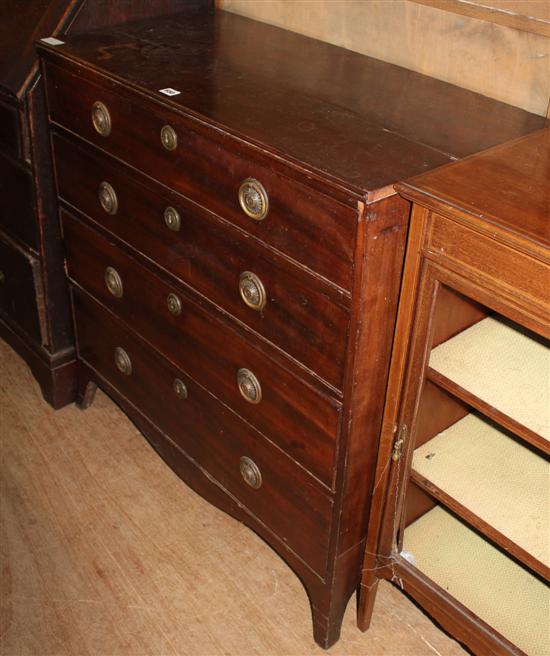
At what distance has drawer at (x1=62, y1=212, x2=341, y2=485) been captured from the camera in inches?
68.2

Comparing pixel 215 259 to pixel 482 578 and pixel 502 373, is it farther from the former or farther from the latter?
pixel 482 578

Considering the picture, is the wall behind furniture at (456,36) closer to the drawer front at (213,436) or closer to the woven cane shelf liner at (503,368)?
the woven cane shelf liner at (503,368)

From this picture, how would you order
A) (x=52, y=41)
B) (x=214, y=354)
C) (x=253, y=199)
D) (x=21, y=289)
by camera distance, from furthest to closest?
1. (x=21, y=289)
2. (x=52, y=41)
3. (x=214, y=354)
4. (x=253, y=199)

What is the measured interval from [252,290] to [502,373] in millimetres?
523

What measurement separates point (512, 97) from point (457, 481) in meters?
0.82

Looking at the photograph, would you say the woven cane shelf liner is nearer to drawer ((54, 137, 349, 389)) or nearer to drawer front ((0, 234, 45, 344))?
drawer ((54, 137, 349, 389))

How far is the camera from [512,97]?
1.78 meters

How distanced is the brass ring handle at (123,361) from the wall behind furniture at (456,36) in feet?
3.26

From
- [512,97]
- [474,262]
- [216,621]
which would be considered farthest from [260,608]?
[512,97]

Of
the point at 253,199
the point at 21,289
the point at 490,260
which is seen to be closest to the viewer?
the point at 490,260

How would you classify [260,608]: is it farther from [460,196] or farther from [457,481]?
[460,196]

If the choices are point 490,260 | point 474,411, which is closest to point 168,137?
point 490,260

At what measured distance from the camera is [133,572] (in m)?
2.20

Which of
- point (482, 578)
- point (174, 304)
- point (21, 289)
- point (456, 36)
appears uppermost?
point (456, 36)
